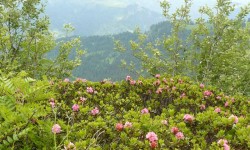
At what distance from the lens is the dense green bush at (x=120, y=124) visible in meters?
4.07

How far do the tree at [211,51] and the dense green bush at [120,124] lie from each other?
11.8 m

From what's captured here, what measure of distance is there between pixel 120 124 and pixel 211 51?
15.2m

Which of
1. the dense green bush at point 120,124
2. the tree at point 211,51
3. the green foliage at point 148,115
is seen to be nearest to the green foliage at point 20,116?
the dense green bush at point 120,124

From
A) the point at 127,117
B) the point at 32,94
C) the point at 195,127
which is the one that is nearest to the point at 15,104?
the point at 32,94

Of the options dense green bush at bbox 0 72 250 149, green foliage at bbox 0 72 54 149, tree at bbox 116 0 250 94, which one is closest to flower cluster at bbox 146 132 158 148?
dense green bush at bbox 0 72 250 149

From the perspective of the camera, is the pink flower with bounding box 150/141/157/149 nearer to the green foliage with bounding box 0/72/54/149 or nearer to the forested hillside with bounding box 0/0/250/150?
the forested hillside with bounding box 0/0/250/150

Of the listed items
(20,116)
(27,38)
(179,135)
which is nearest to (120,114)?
(179,135)

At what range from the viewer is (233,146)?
452 centimetres

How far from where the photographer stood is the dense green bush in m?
4.07

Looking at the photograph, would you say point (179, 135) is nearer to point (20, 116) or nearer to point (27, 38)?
point (20, 116)

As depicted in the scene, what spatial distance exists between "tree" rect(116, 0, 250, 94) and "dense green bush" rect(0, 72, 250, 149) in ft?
38.7

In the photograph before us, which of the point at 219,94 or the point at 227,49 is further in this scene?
the point at 227,49

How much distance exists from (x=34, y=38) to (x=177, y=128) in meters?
15.5

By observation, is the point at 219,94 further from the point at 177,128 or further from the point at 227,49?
the point at 227,49
